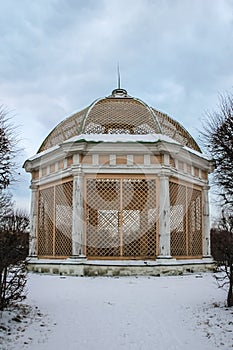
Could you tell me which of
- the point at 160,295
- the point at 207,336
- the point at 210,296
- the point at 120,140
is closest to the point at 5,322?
the point at 207,336

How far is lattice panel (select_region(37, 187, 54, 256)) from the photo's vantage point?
1573 centimetres

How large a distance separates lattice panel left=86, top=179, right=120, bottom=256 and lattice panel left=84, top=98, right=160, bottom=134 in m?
2.25

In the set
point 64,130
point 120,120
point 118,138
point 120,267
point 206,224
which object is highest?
point 120,120

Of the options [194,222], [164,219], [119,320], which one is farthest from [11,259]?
[194,222]

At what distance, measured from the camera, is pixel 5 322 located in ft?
19.1

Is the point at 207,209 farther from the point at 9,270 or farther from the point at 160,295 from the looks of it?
the point at 9,270

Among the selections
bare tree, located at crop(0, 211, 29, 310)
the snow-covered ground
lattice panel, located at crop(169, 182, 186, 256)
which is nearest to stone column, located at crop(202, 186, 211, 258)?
lattice panel, located at crop(169, 182, 186, 256)

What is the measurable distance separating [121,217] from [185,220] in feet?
9.55

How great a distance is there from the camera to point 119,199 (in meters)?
13.9

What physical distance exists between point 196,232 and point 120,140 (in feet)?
17.1

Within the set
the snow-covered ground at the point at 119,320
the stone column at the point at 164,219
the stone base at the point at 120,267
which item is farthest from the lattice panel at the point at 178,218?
the snow-covered ground at the point at 119,320

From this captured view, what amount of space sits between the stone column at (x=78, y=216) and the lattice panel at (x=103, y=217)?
11.3 inches

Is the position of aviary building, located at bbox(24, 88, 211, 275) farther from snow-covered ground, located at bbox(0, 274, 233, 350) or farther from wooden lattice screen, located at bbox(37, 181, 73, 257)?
snow-covered ground, located at bbox(0, 274, 233, 350)

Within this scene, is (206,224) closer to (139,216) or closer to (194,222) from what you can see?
(194,222)
